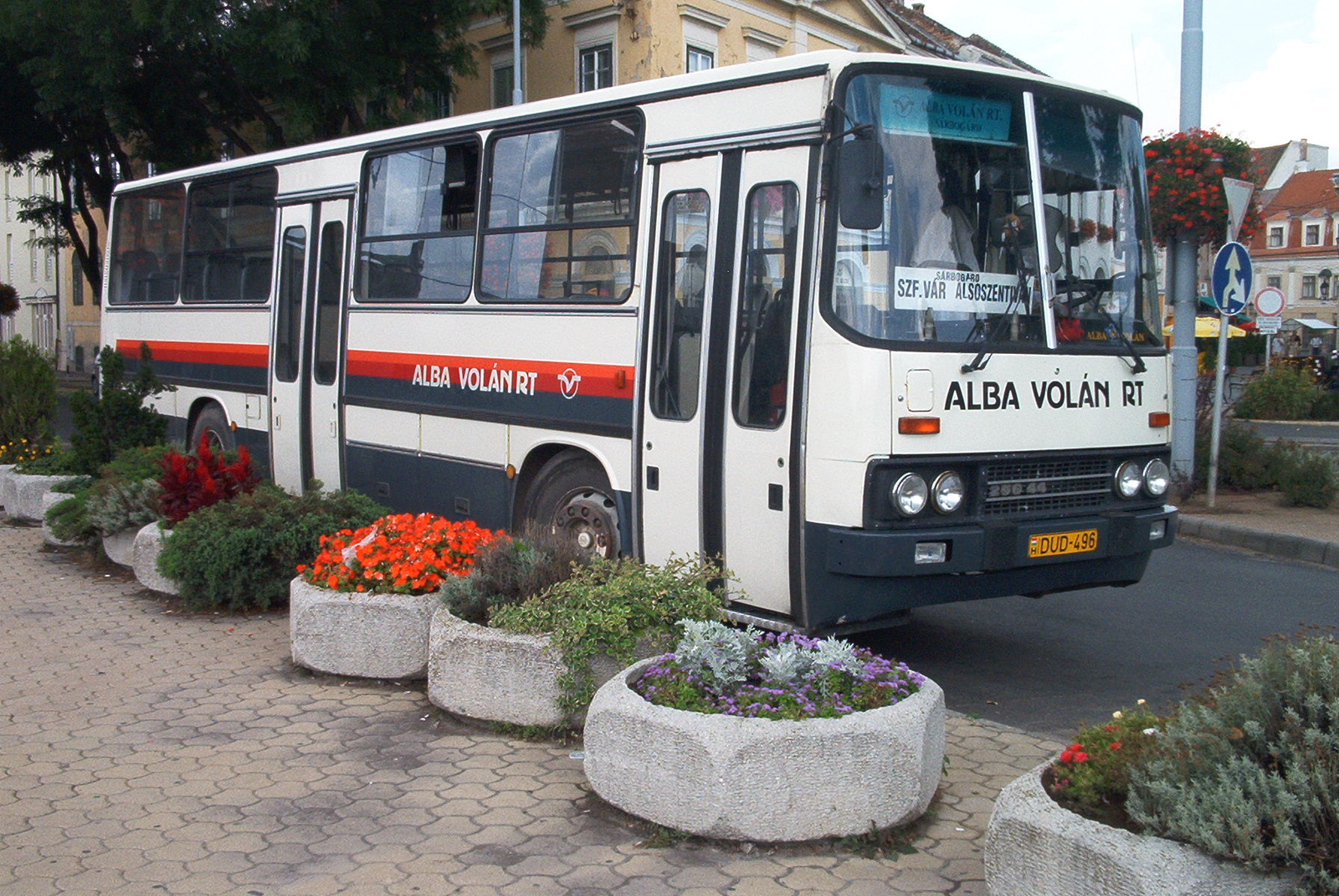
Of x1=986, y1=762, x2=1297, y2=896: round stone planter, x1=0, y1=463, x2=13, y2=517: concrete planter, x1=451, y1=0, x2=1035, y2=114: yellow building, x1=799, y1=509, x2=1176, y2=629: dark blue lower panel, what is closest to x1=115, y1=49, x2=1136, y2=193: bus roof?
x1=799, y1=509, x2=1176, y2=629: dark blue lower panel

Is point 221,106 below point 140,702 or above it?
above

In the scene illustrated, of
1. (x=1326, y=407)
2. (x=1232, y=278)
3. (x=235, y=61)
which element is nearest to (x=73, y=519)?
(x=1232, y=278)

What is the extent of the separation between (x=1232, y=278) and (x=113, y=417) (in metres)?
11.0

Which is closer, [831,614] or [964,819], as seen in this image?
[964,819]

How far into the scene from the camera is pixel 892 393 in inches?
241

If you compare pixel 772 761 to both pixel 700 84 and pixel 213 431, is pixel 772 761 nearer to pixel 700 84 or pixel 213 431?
pixel 700 84

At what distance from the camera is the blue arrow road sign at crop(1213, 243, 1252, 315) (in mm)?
13055

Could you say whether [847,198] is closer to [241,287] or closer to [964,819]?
[964,819]

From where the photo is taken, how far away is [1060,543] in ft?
21.6

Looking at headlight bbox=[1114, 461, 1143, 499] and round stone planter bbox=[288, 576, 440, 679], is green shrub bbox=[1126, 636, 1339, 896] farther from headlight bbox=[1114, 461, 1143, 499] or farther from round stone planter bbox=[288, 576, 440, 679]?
round stone planter bbox=[288, 576, 440, 679]

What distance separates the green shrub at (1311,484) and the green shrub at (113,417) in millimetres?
11741

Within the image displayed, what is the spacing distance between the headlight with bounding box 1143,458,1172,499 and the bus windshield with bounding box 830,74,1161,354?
0.66 m

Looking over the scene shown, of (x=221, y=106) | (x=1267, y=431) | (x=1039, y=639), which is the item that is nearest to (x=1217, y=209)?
(x=1039, y=639)

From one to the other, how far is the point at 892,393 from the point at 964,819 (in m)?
2.16
